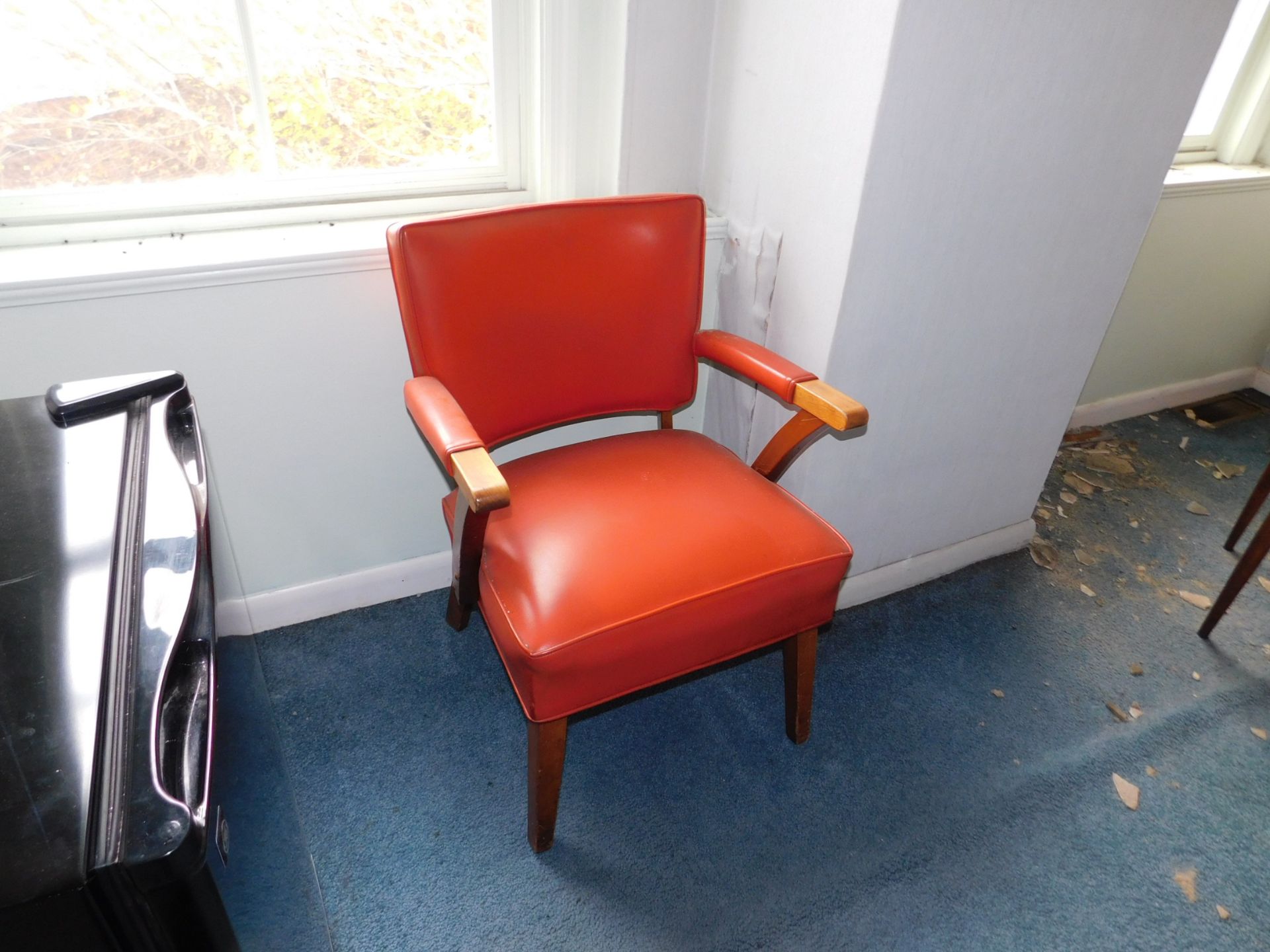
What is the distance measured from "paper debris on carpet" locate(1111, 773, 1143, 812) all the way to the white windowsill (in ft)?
5.15

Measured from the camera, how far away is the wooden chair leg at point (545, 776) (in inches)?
46.2

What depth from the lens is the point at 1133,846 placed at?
1.37m

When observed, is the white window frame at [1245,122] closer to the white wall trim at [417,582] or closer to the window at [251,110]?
the white wall trim at [417,582]

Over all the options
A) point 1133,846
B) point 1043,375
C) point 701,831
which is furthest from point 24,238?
point 1133,846

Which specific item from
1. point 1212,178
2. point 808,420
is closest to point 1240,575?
point 808,420

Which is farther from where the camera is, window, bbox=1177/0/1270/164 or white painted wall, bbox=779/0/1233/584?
window, bbox=1177/0/1270/164

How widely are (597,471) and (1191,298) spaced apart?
212cm

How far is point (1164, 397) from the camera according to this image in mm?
2678

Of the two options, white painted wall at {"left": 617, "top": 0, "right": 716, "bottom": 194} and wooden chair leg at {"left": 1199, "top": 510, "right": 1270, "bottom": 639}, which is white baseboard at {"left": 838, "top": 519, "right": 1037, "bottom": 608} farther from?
white painted wall at {"left": 617, "top": 0, "right": 716, "bottom": 194}

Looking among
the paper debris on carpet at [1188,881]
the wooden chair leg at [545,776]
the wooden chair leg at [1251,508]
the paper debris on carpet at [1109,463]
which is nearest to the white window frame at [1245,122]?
the paper debris on carpet at [1109,463]

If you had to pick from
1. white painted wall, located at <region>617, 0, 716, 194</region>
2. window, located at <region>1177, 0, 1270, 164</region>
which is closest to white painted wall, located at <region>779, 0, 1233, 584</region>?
white painted wall, located at <region>617, 0, 716, 194</region>

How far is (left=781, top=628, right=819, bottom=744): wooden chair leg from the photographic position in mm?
1391

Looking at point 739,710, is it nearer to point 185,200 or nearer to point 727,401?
point 727,401

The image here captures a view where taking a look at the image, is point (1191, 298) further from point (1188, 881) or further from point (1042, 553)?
point (1188, 881)
